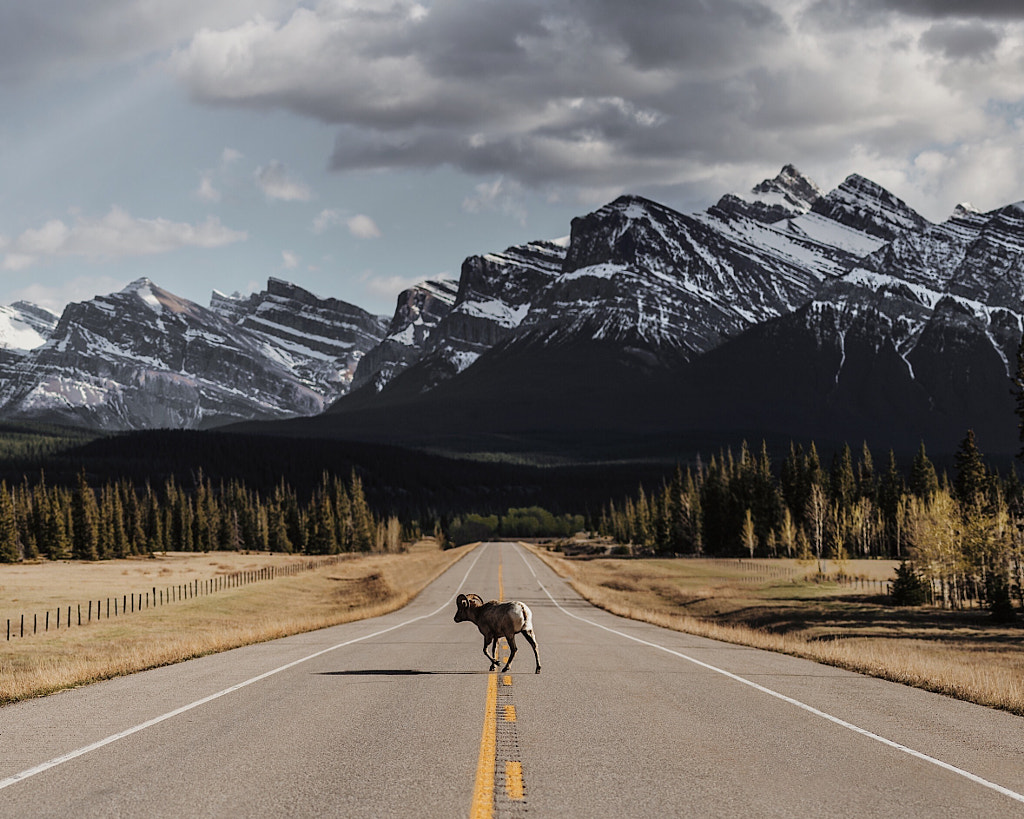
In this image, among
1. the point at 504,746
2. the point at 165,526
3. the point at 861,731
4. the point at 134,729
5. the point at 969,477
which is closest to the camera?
the point at 504,746

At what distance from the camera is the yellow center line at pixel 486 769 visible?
918 cm

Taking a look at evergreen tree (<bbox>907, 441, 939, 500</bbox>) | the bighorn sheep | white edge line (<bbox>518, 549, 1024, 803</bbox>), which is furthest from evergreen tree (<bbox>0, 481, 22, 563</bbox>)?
the bighorn sheep

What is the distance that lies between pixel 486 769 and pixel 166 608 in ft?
162

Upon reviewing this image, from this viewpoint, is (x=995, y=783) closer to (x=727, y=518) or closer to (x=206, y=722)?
(x=206, y=722)

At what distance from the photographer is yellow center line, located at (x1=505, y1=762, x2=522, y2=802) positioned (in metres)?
9.73

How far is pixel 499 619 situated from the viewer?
20.2 meters

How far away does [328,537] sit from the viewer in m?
159

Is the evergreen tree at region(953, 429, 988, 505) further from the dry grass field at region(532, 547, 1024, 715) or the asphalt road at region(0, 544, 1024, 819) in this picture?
the asphalt road at region(0, 544, 1024, 819)

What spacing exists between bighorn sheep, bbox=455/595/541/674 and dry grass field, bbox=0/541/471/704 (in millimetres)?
7196

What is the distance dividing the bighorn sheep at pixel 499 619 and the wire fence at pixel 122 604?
2473 centimetres

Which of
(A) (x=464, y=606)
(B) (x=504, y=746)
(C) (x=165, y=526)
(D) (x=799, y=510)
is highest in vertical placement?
(C) (x=165, y=526)

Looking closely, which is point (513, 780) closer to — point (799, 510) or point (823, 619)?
point (823, 619)

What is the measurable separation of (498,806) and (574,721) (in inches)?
195

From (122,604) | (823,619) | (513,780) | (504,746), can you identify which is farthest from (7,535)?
(513,780)
